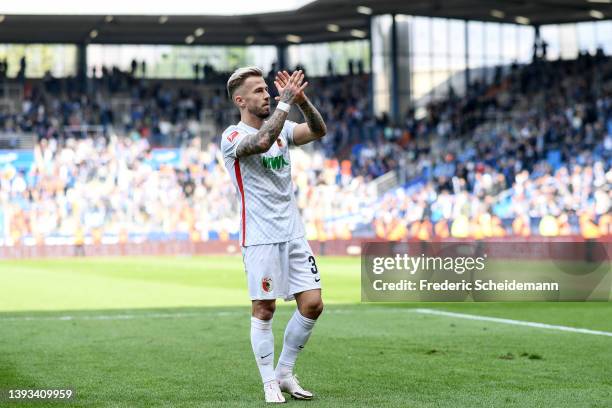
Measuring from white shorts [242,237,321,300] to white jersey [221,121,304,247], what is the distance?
64mm

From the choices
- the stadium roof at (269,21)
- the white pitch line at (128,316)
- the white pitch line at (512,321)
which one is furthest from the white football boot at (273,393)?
the stadium roof at (269,21)

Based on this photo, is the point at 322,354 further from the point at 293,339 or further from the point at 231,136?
the point at 231,136

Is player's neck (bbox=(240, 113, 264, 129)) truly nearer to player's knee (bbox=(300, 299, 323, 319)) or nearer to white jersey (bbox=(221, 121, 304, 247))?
white jersey (bbox=(221, 121, 304, 247))

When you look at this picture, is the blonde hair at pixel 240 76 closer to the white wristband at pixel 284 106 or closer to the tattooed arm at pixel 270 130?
the tattooed arm at pixel 270 130

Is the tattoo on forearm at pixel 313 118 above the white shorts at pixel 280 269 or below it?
above

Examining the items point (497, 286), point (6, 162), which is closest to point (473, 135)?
Result: point (6, 162)

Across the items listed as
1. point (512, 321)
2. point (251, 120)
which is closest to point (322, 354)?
point (251, 120)

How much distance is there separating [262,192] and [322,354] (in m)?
3.34

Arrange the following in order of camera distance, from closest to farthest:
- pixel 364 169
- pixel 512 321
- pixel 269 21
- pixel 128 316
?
pixel 512 321 < pixel 128 316 < pixel 364 169 < pixel 269 21

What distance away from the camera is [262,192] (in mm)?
8141

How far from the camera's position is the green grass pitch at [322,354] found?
829 centimetres

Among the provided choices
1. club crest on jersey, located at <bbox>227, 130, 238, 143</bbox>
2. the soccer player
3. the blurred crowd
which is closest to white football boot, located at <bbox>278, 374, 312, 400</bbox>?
the soccer player

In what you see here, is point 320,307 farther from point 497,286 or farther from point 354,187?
point 354,187

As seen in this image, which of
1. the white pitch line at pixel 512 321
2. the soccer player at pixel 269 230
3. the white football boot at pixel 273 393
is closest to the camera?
the white football boot at pixel 273 393
